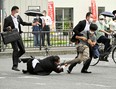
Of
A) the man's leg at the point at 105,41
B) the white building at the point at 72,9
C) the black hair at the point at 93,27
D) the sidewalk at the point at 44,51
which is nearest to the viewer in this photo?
the black hair at the point at 93,27

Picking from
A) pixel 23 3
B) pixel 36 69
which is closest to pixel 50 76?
pixel 36 69

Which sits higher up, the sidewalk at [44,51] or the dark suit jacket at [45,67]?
the dark suit jacket at [45,67]

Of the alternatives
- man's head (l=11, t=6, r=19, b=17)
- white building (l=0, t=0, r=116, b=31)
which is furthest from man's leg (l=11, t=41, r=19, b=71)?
white building (l=0, t=0, r=116, b=31)

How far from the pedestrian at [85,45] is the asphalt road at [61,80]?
0.43m

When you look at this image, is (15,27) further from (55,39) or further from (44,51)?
(55,39)

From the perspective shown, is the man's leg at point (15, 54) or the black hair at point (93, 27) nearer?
the black hair at point (93, 27)

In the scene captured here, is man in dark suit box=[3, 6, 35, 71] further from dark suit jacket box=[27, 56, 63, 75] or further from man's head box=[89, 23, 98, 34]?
man's head box=[89, 23, 98, 34]

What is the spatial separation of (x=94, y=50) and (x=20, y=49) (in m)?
2.10

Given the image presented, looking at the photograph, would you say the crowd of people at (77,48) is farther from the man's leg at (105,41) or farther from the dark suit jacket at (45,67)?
the man's leg at (105,41)

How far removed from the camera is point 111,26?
61.8 feet

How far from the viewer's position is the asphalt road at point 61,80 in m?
11.6

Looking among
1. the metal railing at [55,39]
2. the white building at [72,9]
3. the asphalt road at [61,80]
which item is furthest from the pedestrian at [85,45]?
the white building at [72,9]

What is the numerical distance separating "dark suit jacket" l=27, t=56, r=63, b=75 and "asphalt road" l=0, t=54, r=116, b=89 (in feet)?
0.55

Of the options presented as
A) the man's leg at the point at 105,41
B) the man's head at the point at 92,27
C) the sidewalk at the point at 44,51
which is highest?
the man's head at the point at 92,27
